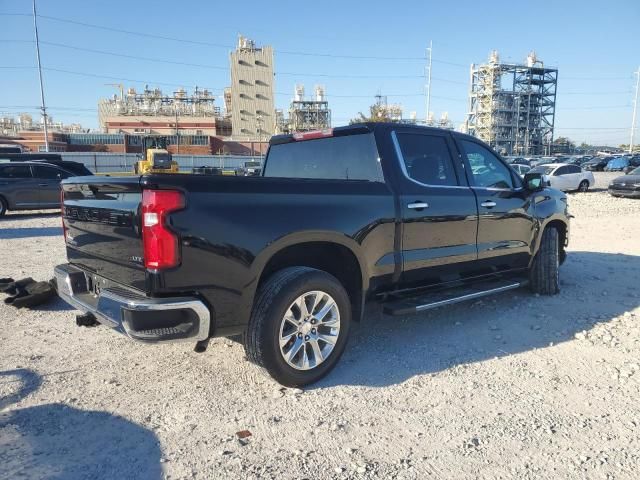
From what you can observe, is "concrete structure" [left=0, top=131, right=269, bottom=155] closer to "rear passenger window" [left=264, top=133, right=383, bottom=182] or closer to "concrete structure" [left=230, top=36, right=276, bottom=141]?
"concrete structure" [left=230, top=36, right=276, bottom=141]

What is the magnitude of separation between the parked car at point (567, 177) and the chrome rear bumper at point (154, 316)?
23787 millimetres

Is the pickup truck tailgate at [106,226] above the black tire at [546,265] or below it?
above

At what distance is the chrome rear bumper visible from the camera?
2809mm

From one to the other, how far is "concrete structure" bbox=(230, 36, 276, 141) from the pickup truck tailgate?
315ft

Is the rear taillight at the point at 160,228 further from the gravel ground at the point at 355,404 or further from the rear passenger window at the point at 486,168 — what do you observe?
the rear passenger window at the point at 486,168

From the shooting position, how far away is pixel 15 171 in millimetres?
13461

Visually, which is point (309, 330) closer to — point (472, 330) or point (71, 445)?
point (71, 445)

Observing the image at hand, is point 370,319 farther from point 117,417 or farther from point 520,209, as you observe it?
point 117,417

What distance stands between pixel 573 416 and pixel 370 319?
221 cm

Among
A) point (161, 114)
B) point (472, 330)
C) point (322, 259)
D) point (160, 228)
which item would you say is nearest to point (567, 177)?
point (472, 330)

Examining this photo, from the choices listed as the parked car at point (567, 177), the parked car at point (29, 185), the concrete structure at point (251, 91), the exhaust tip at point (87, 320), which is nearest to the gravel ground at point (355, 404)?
the exhaust tip at point (87, 320)

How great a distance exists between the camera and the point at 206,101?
106 metres

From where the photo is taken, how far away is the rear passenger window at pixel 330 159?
4109mm

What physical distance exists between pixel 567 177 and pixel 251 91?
8469 cm
